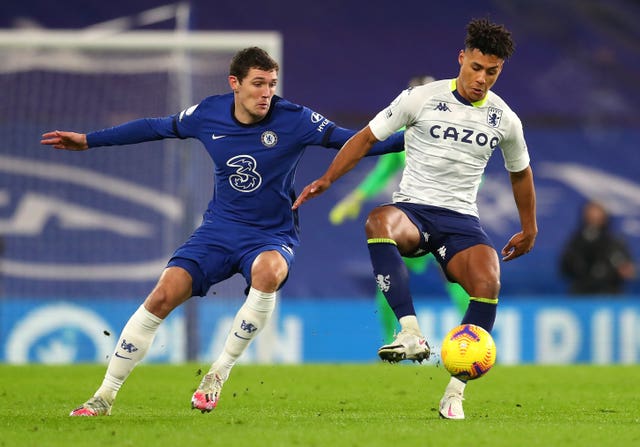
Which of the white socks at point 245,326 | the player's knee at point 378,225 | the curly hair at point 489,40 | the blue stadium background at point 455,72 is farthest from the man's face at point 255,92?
the blue stadium background at point 455,72

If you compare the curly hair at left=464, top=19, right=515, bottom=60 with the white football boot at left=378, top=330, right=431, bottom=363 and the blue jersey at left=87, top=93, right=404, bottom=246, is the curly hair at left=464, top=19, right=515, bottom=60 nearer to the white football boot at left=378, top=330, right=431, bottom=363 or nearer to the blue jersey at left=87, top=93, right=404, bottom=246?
the blue jersey at left=87, top=93, right=404, bottom=246

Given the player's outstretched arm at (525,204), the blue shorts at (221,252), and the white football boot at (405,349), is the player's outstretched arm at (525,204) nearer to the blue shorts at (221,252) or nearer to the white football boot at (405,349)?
the white football boot at (405,349)

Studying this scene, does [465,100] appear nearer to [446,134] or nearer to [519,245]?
[446,134]

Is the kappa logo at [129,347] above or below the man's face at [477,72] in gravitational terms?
below

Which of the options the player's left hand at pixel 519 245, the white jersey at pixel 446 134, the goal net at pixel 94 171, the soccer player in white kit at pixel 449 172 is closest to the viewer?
the soccer player in white kit at pixel 449 172

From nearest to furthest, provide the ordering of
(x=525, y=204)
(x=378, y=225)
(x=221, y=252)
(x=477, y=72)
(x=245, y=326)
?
1. (x=477, y=72)
2. (x=378, y=225)
3. (x=245, y=326)
4. (x=221, y=252)
5. (x=525, y=204)

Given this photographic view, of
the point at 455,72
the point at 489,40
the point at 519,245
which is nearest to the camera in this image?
the point at 489,40

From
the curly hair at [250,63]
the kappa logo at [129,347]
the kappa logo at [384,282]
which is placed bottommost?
the kappa logo at [129,347]

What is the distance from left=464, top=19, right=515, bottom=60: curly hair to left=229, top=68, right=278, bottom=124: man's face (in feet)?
3.95

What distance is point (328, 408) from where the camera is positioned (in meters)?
7.78

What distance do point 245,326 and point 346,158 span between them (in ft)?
3.66

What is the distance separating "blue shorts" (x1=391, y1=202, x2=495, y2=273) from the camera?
6.85m

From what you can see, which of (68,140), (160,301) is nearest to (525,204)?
(160,301)

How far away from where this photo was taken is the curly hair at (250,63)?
7.08 metres
